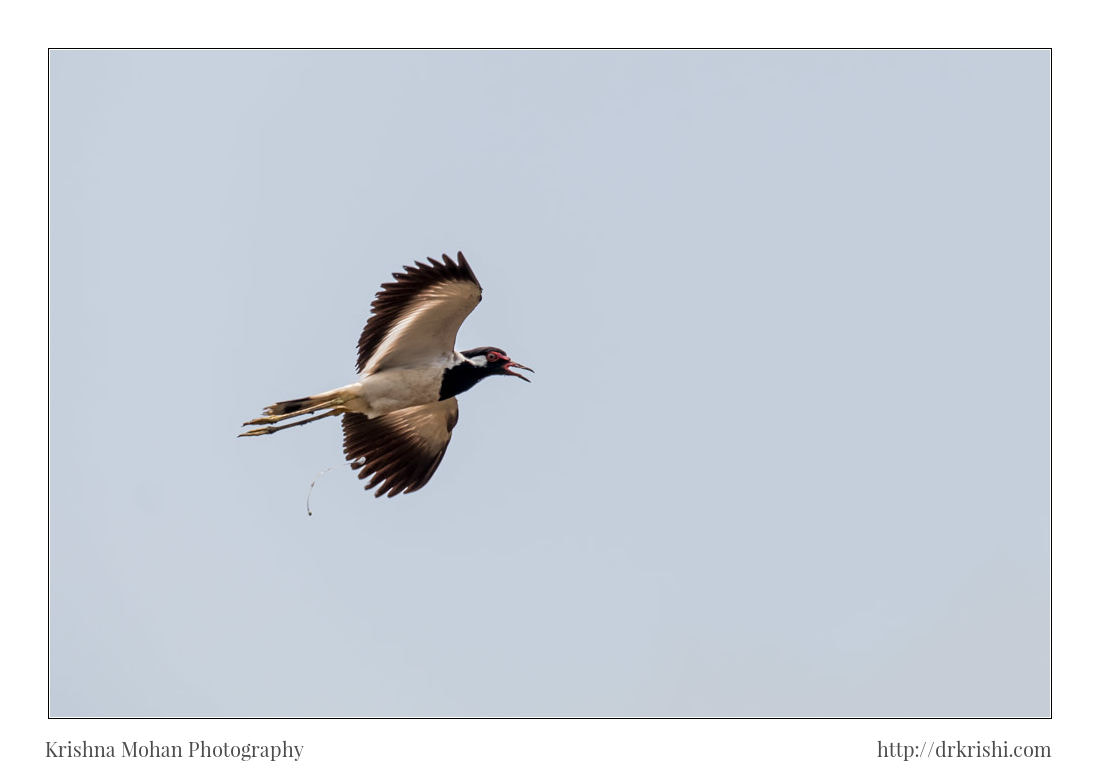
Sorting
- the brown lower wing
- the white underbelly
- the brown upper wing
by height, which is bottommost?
the brown lower wing

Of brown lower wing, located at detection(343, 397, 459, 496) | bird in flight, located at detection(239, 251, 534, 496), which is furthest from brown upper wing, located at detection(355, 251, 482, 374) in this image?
brown lower wing, located at detection(343, 397, 459, 496)

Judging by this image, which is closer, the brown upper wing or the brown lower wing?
the brown upper wing

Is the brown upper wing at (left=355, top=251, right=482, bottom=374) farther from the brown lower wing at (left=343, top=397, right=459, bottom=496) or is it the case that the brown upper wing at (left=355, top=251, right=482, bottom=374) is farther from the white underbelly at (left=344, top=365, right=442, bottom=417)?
the brown lower wing at (left=343, top=397, right=459, bottom=496)

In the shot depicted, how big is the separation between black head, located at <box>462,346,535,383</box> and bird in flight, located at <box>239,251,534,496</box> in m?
0.01

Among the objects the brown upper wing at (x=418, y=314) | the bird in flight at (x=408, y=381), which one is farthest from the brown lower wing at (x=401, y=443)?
the brown upper wing at (x=418, y=314)

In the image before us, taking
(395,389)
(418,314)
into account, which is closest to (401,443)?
(395,389)

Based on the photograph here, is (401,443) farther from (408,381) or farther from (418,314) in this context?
(418,314)

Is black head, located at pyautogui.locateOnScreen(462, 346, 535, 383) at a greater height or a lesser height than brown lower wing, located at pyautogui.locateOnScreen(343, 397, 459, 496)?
greater

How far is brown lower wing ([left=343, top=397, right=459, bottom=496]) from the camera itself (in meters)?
12.5

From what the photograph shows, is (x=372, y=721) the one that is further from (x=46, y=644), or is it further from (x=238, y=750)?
(x=46, y=644)

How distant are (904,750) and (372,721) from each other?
5.12 metres

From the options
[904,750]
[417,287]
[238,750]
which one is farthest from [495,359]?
[904,750]

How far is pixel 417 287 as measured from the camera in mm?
11602

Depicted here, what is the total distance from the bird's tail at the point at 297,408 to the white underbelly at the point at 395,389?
0.14 m
